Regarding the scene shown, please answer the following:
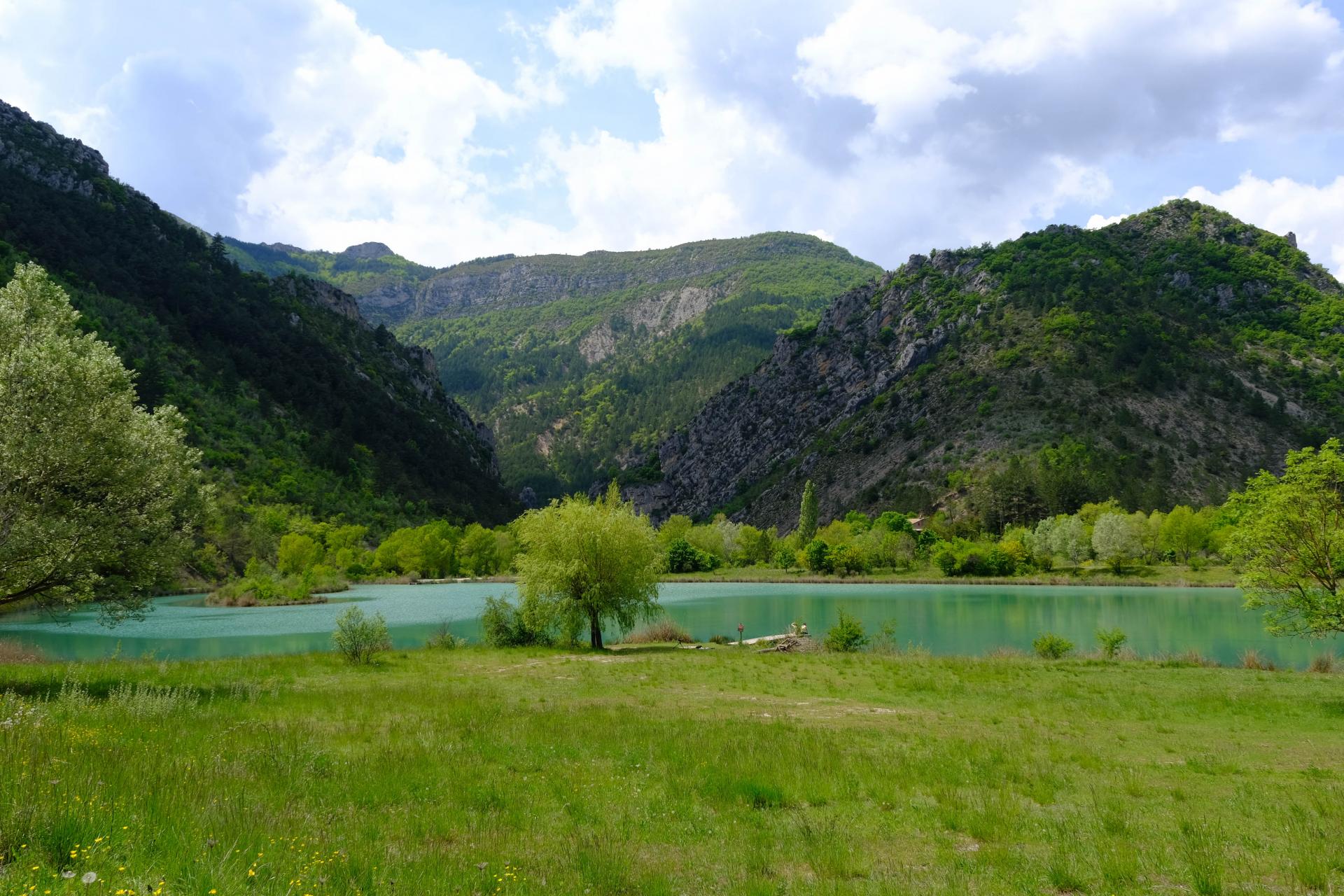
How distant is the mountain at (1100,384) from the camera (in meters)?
134

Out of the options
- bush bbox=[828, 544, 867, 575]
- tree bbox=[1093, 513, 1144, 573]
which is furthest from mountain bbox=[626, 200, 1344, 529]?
bush bbox=[828, 544, 867, 575]

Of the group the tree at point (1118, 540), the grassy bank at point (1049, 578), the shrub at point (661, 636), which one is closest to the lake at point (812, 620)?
the shrub at point (661, 636)

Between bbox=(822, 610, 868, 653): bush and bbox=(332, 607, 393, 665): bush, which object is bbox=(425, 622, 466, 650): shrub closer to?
bbox=(332, 607, 393, 665): bush

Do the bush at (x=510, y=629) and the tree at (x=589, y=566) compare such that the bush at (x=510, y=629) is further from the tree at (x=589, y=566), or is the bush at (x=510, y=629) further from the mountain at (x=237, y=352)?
the mountain at (x=237, y=352)

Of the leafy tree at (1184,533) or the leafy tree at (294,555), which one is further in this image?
the leafy tree at (1184,533)

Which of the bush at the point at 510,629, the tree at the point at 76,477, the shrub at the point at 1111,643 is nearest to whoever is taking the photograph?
the tree at the point at 76,477

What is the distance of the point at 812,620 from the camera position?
66750 mm

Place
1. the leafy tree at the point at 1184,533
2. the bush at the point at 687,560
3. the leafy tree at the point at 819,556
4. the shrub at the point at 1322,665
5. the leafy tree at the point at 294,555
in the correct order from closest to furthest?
the shrub at the point at 1322,665
the leafy tree at the point at 294,555
the leafy tree at the point at 1184,533
the leafy tree at the point at 819,556
the bush at the point at 687,560

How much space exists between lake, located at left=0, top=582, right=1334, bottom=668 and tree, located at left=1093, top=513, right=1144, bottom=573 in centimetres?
1121

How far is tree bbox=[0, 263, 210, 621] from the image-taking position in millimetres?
17141

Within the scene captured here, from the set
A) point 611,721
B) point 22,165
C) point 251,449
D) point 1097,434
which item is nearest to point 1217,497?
point 1097,434

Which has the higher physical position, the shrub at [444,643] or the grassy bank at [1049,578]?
the shrub at [444,643]

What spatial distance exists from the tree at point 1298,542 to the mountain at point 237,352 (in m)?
110

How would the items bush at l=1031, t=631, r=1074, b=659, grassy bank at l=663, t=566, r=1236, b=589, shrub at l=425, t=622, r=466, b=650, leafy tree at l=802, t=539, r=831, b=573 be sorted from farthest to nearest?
leafy tree at l=802, t=539, r=831, b=573
grassy bank at l=663, t=566, r=1236, b=589
shrub at l=425, t=622, r=466, b=650
bush at l=1031, t=631, r=1074, b=659
